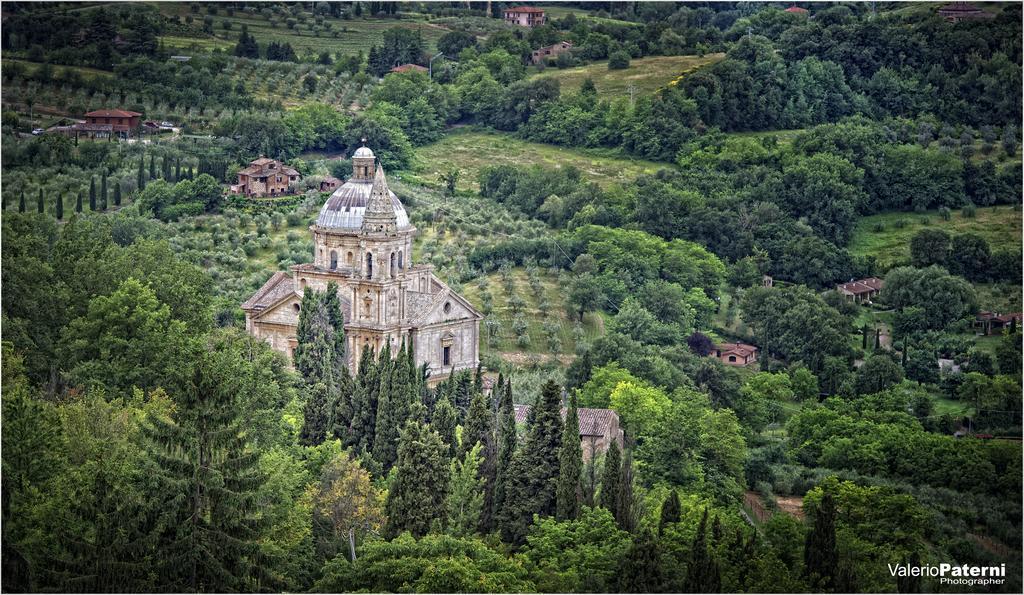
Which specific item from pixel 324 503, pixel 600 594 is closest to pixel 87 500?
pixel 324 503

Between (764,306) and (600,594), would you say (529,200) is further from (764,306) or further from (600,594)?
(600,594)

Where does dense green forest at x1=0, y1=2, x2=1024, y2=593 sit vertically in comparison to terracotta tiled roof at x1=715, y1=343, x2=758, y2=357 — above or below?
above

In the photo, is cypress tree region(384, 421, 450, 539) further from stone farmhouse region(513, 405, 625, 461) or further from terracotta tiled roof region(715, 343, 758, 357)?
terracotta tiled roof region(715, 343, 758, 357)

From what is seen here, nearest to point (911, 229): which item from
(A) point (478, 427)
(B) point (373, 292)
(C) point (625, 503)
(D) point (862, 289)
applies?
(D) point (862, 289)

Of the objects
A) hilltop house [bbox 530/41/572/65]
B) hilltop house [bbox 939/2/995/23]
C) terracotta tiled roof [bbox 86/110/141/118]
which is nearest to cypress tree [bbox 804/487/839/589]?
terracotta tiled roof [bbox 86/110/141/118]

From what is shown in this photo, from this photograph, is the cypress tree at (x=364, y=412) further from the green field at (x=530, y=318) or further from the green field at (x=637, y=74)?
the green field at (x=637, y=74)

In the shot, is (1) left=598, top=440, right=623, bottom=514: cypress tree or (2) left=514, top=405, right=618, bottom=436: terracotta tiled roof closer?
(1) left=598, top=440, right=623, bottom=514: cypress tree

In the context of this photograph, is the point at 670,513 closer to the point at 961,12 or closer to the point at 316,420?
the point at 316,420
